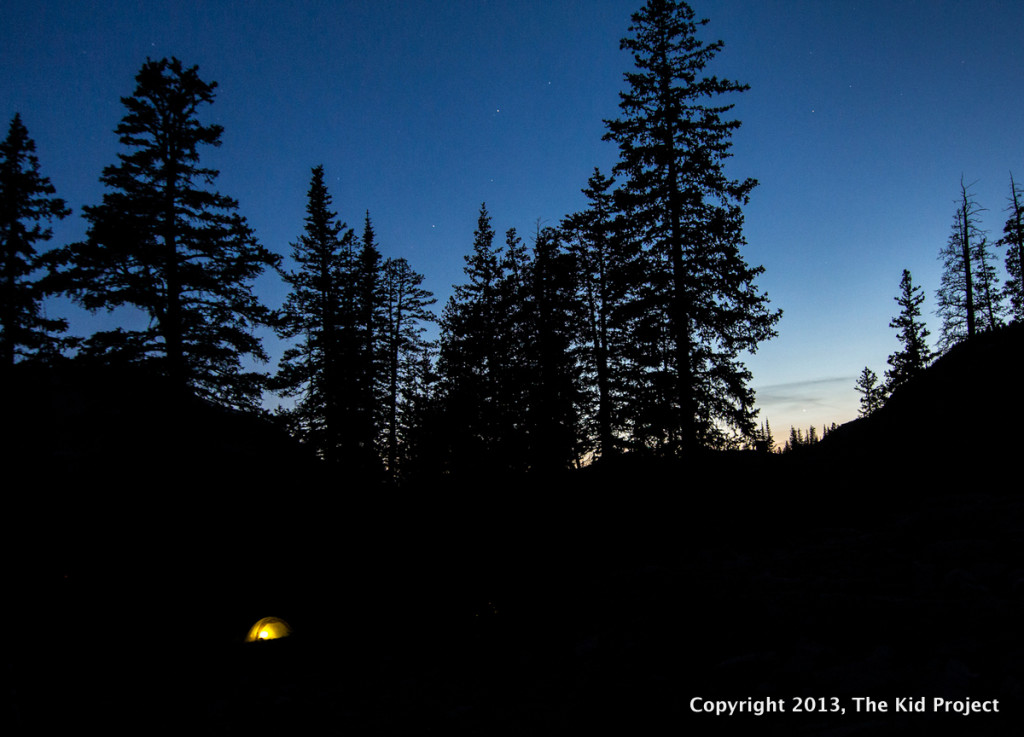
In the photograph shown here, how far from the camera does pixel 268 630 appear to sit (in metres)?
10.7

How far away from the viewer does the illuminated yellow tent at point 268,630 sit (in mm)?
10515

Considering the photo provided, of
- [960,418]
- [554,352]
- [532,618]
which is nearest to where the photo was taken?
[532,618]

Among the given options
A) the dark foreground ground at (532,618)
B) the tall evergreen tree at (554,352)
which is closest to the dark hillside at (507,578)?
the dark foreground ground at (532,618)

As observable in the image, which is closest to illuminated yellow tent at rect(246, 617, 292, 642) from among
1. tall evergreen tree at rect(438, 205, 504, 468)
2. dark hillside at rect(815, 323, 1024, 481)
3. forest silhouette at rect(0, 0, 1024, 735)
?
forest silhouette at rect(0, 0, 1024, 735)

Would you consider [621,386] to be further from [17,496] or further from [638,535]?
A: [17,496]

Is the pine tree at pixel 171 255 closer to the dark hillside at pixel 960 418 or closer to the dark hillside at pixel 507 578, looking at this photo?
the dark hillside at pixel 507 578

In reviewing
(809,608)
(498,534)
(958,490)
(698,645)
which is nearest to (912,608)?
(809,608)

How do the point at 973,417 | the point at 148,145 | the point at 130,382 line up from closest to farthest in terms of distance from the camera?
the point at 973,417 → the point at 130,382 → the point at 148,145

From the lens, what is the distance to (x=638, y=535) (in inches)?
501

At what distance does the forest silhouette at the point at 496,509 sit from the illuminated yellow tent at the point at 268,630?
0.32 m

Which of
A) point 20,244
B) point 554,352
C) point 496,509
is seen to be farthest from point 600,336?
point 20,244

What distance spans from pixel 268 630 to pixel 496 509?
18.9ft

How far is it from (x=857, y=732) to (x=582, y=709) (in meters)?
2.56

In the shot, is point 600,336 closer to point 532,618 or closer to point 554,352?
point 554,352
